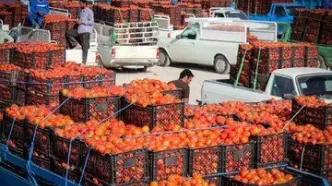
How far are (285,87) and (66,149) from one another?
606 centimetres

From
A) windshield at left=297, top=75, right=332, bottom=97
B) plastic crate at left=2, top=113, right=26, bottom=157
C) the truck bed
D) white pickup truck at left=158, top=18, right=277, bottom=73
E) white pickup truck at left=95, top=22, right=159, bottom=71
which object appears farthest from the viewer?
white pickup truck at left=158, top=18, right=277, bottom=73

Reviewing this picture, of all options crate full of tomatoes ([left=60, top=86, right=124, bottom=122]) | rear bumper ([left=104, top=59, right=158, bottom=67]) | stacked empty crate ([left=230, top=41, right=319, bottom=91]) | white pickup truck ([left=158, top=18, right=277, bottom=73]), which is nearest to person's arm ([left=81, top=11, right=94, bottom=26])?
rear bumper ([left=104, top=59, right=158, bottom=67])

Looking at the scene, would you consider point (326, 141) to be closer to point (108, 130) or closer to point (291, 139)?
point (291, 139)

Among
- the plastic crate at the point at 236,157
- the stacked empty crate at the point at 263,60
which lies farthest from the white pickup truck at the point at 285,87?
the plastic crate at the point at 236,157

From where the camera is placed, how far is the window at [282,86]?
12.8m

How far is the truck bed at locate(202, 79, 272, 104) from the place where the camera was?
13406mm

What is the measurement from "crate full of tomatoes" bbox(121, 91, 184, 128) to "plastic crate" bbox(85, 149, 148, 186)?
111 centimetres

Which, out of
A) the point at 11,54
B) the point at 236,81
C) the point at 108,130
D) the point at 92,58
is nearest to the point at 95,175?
the point at 108,130

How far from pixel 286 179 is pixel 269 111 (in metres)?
2.71

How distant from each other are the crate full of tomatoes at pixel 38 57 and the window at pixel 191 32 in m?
11.0

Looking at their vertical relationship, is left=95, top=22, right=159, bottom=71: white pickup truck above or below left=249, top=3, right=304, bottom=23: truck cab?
below

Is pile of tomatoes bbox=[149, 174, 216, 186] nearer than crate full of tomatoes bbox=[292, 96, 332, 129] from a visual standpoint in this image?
Yes

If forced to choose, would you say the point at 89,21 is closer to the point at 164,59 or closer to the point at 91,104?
the point at 164,59

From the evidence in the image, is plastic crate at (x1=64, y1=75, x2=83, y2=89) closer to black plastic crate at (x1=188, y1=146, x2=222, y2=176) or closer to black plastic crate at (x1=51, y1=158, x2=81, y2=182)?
black plastic crate at (x1=51, y1=158, x2=81, y2=182)
